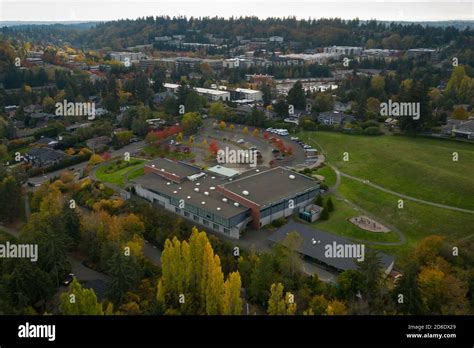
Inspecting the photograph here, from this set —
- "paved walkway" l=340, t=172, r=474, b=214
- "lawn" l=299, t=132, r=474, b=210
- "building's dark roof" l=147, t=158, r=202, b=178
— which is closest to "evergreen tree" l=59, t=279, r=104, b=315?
"building's dark roof" l=147, t=158, r=202, b=178

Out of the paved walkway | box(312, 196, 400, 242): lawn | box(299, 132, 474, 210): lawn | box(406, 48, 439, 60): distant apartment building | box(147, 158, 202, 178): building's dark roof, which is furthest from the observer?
box(406, 48, 439, 60): distant apartment building

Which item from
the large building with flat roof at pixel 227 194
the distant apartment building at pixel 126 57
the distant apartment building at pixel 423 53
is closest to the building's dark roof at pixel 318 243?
the large building with flat roof at pixel 227 194

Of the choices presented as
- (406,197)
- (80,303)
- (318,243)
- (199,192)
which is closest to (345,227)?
(318,243)

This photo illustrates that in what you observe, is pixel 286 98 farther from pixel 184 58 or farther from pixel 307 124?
pixel 184 58

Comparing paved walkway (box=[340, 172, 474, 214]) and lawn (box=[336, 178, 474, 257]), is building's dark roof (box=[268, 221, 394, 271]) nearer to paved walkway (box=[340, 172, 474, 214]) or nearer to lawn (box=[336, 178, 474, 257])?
lawn (box=[336, 178, 474, 257])

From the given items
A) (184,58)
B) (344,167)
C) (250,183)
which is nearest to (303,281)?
(250,183)

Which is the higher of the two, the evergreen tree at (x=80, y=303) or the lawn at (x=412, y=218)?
the evergreen tree at (x=80, y=303)

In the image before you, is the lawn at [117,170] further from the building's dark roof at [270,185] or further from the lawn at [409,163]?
the lawn at [409,163]
